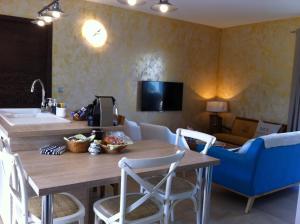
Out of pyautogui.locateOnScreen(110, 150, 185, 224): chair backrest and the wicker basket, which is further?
the wicker basket

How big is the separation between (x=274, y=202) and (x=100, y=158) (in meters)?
2.55

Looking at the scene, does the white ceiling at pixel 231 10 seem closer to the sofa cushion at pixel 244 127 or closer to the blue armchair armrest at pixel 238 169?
the sofa cushion at pixel 244 127

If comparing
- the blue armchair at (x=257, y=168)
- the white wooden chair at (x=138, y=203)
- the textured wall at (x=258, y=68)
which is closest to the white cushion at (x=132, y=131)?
the blue armchair at (x=257, y=168)

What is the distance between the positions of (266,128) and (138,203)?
436 cm

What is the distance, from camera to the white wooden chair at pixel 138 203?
5.54 feet

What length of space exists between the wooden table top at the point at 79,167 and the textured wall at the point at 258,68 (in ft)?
12.7

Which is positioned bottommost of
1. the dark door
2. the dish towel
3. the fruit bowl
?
the dish towel

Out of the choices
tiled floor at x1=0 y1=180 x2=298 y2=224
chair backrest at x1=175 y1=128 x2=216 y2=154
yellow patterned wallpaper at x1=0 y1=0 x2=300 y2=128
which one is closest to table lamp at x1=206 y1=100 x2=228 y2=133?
yellow patterned wallpaper at x1=0 y1=0 x2=300 y2=128

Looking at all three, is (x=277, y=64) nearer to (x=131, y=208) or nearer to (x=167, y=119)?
(x=167, y=119)

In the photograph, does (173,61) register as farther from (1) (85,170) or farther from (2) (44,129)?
(1) (85,170)

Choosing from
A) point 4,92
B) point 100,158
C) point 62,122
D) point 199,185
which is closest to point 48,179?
point 100,158

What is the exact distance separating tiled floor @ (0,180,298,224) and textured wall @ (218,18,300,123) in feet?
7.38

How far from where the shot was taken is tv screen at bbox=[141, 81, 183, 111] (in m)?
5.67

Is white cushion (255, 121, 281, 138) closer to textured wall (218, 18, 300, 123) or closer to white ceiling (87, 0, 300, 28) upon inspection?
textured wall (218, 18, 300, 123)
